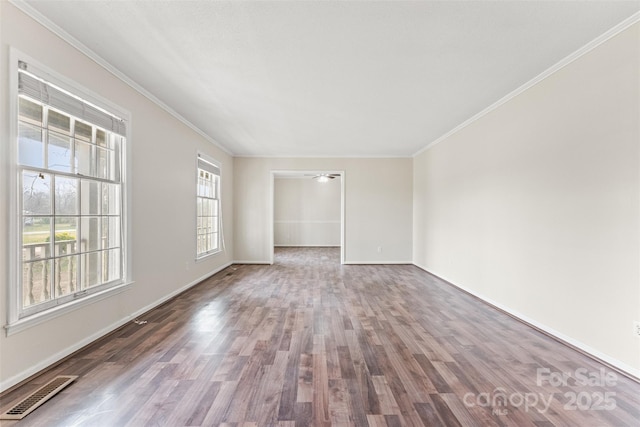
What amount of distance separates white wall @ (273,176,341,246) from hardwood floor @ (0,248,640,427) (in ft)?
22.8

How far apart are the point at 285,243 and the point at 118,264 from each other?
7.62 meters

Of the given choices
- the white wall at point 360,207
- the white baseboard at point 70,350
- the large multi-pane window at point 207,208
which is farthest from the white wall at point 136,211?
the white wall at point 360,207

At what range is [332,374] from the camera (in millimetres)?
2053

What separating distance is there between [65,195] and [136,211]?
82 cm

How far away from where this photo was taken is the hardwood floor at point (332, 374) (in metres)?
1.64

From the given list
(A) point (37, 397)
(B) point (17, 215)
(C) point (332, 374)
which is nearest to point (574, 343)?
(C) point (332, 374)

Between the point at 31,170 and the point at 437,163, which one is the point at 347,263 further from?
the point at 31,170

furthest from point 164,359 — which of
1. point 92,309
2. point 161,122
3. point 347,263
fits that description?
point 347,263

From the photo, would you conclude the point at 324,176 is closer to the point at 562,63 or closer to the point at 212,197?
the point at 212,197

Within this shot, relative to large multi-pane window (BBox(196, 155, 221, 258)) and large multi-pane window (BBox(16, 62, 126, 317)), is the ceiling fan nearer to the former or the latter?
large multi-pane window (BBox(196, 155, 221, 258))

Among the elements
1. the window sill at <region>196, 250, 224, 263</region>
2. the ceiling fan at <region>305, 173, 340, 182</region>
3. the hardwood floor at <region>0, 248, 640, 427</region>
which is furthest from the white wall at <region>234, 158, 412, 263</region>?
the hardwood floor at <region>0, 248, 640, 427</region>

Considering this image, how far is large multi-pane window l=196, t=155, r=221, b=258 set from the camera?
499 cm

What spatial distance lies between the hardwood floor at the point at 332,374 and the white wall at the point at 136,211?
0.18m

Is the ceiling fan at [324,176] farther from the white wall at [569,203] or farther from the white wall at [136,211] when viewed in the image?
the white wall at [569,203]
